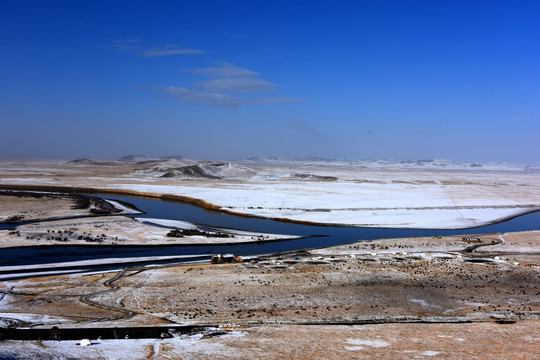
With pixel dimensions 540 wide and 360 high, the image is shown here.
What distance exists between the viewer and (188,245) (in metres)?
30.0

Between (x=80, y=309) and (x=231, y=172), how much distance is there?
8566 centimetres

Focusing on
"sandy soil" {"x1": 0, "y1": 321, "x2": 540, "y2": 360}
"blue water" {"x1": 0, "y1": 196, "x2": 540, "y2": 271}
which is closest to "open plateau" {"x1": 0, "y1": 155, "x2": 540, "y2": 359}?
"sandy soil" {"x1": 0, "y1": 321, "x2": 540, "y2": 360}

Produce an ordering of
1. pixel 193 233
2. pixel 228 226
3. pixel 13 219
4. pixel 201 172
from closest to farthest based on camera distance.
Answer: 1. pixel 193 233
2. pixel 13 219
3. pixel 228 226
4. pixel 201 172

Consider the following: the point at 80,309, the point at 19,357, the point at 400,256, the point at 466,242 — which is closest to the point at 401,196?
the point at 466,242

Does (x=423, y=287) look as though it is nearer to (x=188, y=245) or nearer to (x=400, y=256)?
(x=400, y=256)

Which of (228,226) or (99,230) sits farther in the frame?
(228,226)

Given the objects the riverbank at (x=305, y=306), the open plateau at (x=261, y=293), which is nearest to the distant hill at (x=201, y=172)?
the open plateau at (x=261, y=293)

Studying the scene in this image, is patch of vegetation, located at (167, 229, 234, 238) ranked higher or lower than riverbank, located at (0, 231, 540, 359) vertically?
higher

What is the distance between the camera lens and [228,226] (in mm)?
38000

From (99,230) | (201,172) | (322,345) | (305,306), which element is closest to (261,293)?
(305,306)

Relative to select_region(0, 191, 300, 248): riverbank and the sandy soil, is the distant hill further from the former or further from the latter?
the sandy soil

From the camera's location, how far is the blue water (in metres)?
26.3

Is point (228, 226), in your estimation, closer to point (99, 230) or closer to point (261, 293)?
point (99, 230)

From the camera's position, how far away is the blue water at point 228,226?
26297mm
